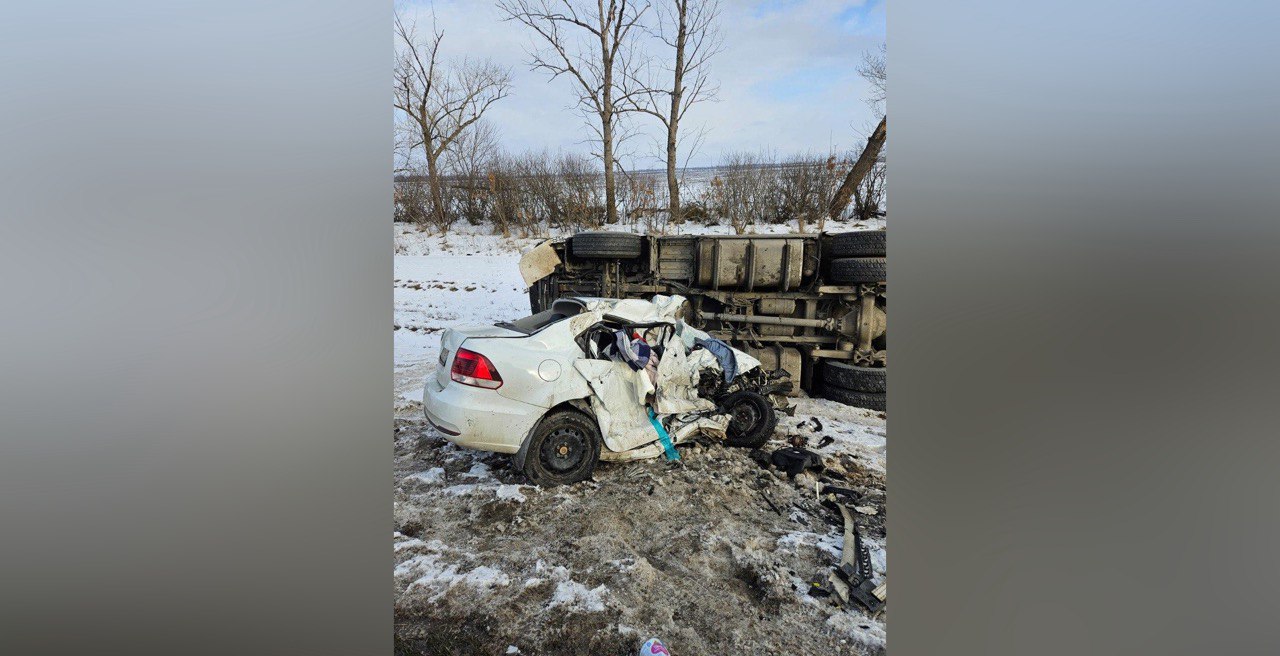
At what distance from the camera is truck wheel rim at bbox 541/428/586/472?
2.29 metres

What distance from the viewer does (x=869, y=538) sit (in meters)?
1.84

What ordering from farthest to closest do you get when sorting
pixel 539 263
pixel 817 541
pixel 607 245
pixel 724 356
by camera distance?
1. pixel 539 263
2. pixel 607 245
3. pixel 724 356
4. pixel 817 541

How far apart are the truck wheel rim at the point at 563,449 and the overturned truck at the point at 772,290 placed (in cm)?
164

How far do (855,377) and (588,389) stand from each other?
2.34 m

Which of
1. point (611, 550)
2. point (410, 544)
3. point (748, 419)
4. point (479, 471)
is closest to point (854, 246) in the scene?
point (748, 419)

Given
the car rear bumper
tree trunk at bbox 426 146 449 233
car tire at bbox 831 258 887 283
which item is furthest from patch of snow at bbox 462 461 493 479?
car tire at bbox 831 258 887 283

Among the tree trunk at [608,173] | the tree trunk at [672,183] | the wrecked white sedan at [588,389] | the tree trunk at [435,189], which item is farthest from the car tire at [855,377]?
the tree trunk at [435,189]

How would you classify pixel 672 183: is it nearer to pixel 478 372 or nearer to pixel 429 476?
pixel 478 372

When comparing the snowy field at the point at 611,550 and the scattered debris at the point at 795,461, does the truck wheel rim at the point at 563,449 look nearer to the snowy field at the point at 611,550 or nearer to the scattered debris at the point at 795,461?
the snowy field at the point at 611,550

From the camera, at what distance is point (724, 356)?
9.42 ft
